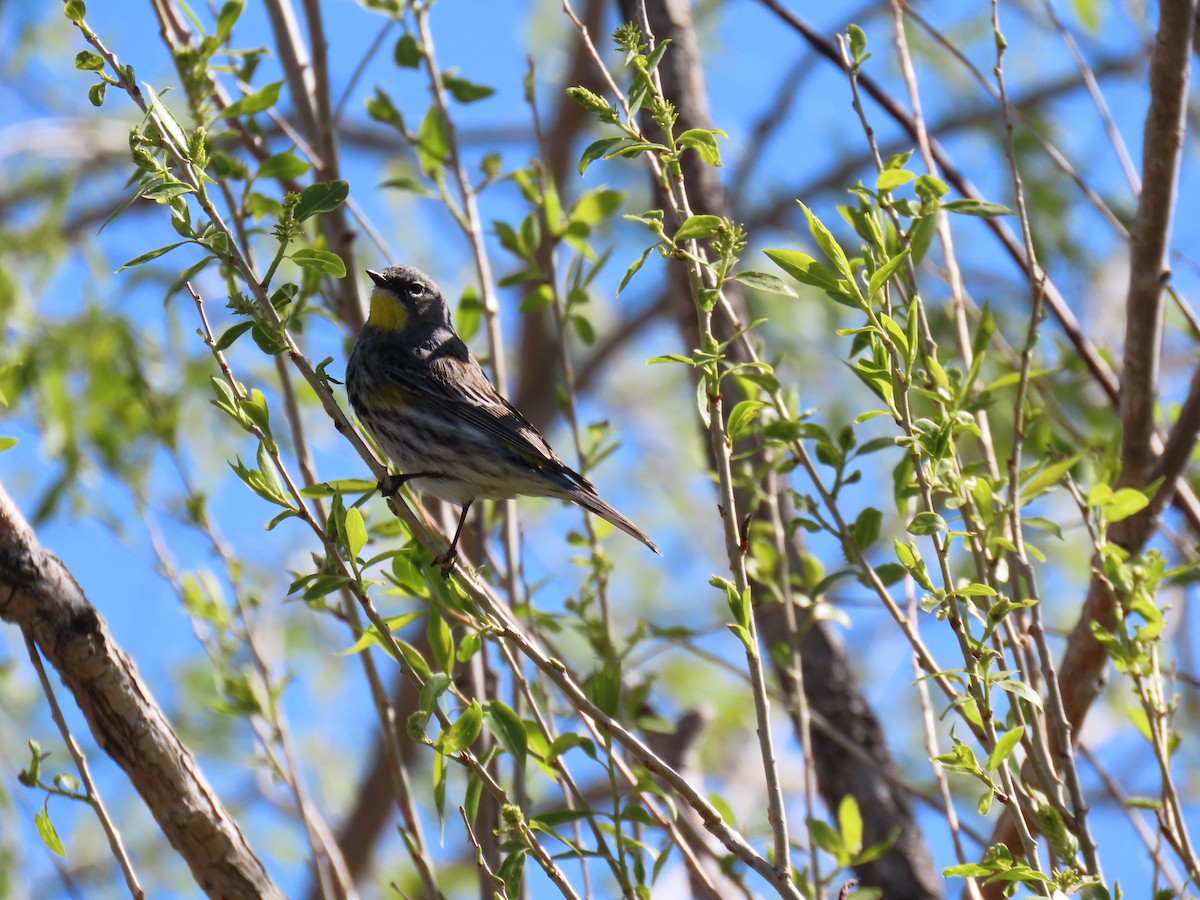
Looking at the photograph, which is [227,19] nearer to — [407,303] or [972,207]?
[972,207]

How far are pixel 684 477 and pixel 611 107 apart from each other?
25.3 ft

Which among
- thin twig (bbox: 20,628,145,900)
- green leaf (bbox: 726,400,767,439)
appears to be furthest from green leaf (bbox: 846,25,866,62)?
thin twig (bbox: 20,628,145,900)

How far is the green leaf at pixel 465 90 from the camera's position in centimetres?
377

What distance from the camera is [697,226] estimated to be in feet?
7.08

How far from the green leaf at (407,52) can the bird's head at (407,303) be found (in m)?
1.47

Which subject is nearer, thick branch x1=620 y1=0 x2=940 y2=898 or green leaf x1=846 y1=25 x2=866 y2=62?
green leaf x1=846 y1=25 x2=866 y2=62

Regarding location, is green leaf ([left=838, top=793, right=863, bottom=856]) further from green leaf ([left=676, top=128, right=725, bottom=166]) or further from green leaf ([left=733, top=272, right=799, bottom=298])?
green leaf ([left=676, top=128, right=725, bottom=166])

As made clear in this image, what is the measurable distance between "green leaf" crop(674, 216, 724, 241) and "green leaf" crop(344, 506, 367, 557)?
0.81 m

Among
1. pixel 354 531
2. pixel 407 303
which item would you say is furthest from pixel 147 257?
pixel 407 303

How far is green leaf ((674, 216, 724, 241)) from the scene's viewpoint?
7.05ft

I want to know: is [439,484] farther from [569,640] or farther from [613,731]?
[569,640]

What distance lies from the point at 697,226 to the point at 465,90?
6.19 ft

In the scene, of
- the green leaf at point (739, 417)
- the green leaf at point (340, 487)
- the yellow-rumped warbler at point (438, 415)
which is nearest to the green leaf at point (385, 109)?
the yellow-rumped warbler at point (438, 415)

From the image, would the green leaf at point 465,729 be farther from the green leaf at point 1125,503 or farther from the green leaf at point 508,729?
the green leaf at point 1125,503
